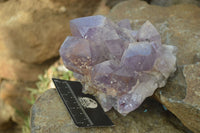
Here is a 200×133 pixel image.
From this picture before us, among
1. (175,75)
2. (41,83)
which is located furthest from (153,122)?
(41,83)

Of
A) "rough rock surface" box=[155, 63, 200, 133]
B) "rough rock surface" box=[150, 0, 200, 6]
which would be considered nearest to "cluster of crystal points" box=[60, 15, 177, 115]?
"rough rock surface" box=[155, 63, 200, 133]

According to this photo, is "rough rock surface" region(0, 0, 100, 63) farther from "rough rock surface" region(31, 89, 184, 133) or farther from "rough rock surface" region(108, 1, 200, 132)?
"rough rock surface" region(31, 89, 184, 133)

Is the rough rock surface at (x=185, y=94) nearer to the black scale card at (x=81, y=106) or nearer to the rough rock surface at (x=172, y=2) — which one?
the black scale card at (x=81, y=106)

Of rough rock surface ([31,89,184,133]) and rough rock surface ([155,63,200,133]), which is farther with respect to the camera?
rough rock surface ([31,89,184,133])

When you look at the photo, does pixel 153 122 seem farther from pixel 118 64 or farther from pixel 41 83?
pixel 41 83

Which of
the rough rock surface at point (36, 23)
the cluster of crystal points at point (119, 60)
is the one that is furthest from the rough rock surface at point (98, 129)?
the rough rock surface at point (36, 23)

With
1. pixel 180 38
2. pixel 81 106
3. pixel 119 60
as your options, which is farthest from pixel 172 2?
pixel 81 106

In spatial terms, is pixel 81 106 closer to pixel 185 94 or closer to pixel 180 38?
pixel 185 94
